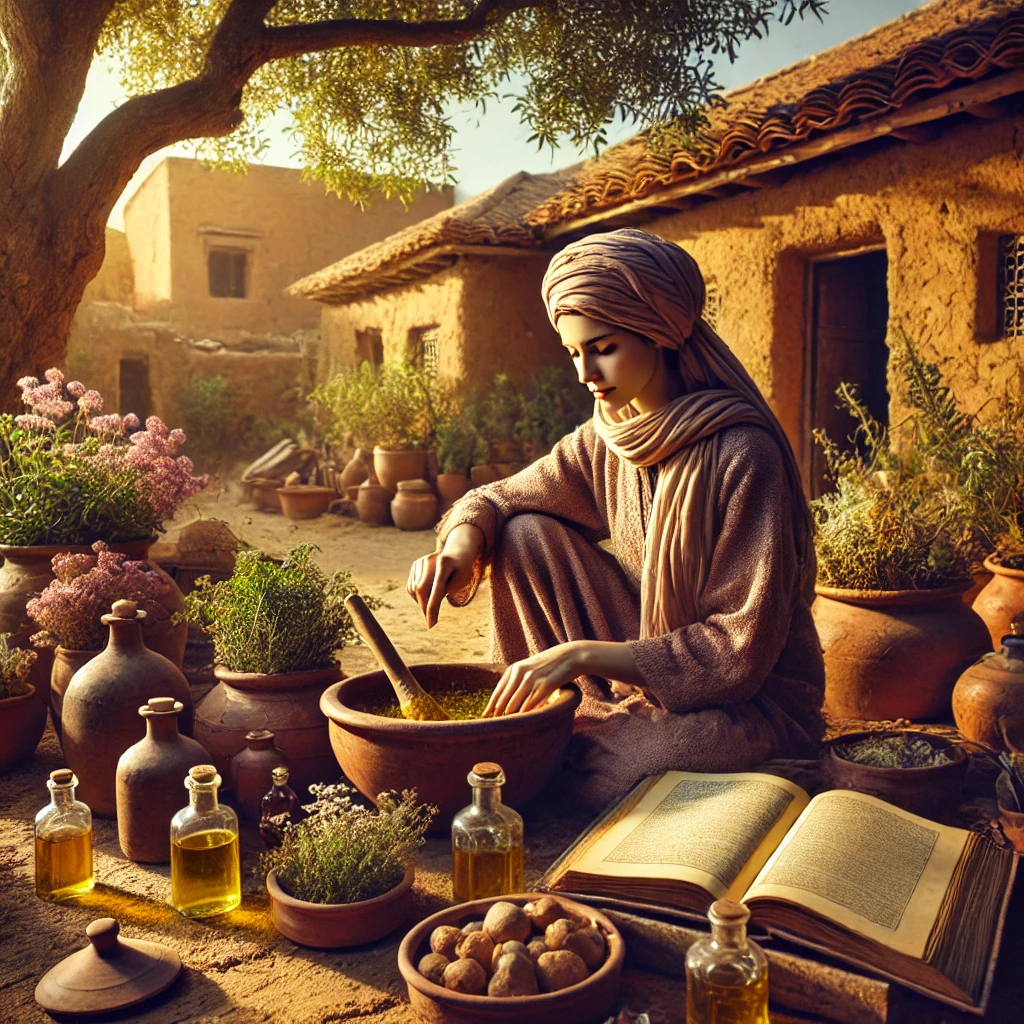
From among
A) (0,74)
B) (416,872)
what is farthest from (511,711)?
(0,74)

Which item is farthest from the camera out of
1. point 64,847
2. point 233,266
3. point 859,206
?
point 233,266

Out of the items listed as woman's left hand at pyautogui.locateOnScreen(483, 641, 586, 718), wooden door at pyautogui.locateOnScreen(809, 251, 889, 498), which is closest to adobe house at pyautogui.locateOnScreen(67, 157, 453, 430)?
wooden door at pyautogui.locateOnScreen(809, 251, 889, 498)

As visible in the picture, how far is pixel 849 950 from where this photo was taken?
1843mm

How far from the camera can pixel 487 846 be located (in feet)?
7.61

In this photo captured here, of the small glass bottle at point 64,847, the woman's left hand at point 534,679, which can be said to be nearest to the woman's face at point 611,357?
the woman's left hand at point 534,679

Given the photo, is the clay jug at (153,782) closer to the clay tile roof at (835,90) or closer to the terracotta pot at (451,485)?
the clay tile roof at (835,90)

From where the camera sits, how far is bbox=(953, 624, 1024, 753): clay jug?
10.9 feet

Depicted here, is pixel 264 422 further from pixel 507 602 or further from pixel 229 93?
pixel 507 602

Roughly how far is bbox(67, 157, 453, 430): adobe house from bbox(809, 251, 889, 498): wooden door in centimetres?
1049

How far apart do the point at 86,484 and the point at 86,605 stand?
836 mm

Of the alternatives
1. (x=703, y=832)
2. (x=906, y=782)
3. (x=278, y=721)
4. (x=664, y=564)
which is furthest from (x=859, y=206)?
(x=703, y=832)

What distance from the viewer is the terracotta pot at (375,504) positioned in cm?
1083

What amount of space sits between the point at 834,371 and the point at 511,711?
5542 mm

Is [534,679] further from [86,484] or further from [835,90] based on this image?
[835,90]
